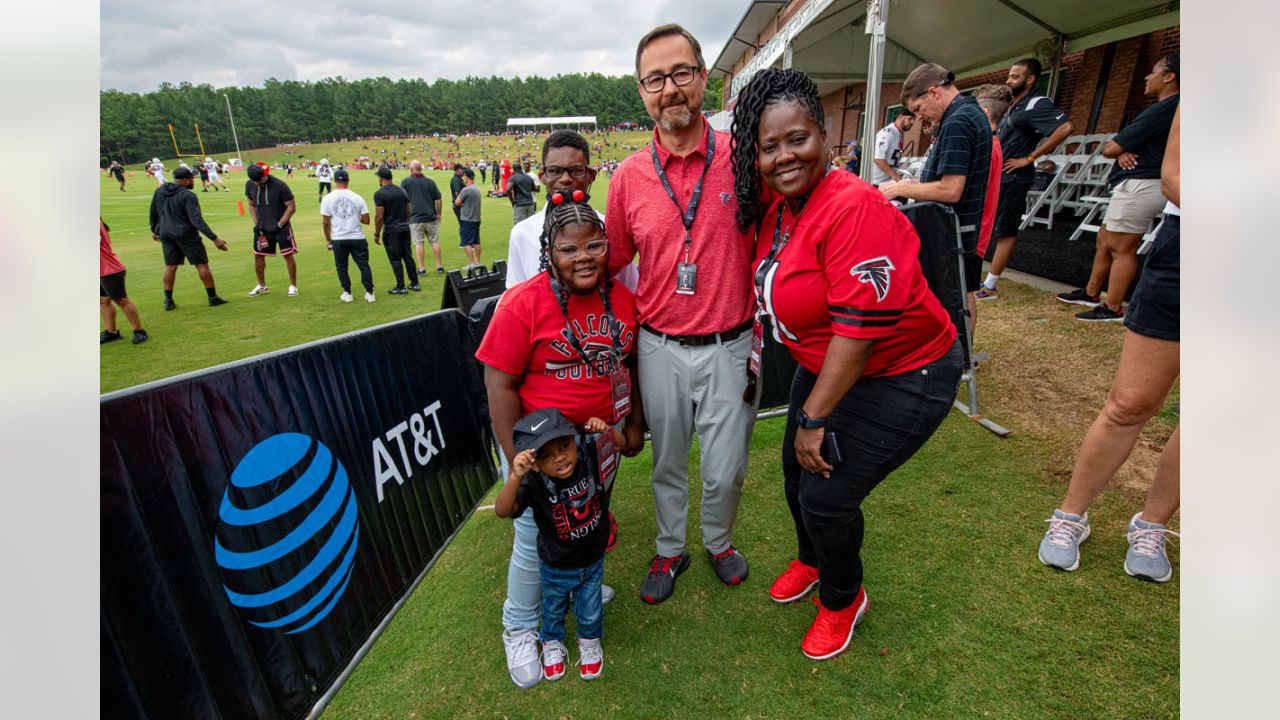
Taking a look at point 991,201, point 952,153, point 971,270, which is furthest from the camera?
point 971,270

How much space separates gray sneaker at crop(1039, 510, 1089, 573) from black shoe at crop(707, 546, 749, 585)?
1.47 m

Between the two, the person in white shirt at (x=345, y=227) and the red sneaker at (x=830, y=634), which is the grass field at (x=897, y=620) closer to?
the red sneaker at (x=830, y=634)

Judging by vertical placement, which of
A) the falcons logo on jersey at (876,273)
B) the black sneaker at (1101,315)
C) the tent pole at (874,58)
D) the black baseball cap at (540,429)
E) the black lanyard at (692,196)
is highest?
the tent pole at (874,58)

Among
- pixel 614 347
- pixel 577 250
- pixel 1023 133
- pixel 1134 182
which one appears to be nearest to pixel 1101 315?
pixel 1134 182

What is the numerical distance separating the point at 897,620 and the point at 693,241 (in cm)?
194

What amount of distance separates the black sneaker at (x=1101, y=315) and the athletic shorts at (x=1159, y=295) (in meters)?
3.65

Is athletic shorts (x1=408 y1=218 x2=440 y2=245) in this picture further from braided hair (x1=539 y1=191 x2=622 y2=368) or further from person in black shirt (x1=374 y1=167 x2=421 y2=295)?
braided hair (x1=539 y1=191 x2=622 y2=368)

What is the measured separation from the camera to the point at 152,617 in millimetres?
1551

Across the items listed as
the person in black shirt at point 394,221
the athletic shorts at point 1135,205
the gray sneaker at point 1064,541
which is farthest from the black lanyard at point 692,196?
the person in black shirt at point 394,221

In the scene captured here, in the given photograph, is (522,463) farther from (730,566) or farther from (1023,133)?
(1023,133)

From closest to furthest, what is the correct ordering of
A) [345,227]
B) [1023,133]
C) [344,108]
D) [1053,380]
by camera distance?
[1053,380] → [1023,133] → [345,227] → [344,108]

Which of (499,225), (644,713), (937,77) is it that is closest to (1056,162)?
(937,77)

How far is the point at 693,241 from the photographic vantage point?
94.9 inches

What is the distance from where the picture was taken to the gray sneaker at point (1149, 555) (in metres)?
2.66
